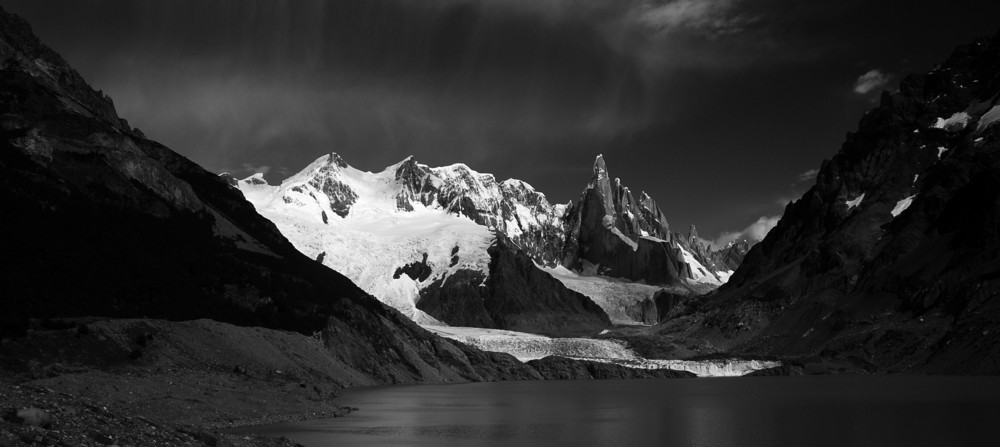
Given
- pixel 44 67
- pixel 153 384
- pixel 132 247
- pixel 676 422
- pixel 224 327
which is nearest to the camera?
pixel 153 384

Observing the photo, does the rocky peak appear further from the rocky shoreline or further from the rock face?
the rocky shoreline

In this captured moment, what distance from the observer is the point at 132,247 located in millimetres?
109750

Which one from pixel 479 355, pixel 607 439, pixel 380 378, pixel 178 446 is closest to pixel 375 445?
pixel 607 439

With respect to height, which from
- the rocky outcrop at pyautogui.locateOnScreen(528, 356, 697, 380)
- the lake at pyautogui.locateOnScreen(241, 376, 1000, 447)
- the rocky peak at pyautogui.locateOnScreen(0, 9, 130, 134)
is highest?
the rocky peak at pyautogui.locateOnScreen(0, 9, 130, 134)

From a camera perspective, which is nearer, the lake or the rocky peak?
the lake

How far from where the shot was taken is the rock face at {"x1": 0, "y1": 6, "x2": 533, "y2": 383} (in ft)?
307

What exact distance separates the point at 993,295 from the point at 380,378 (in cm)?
11414

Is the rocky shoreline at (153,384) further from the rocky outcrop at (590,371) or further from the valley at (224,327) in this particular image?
the rocky outcrop at (590,371)

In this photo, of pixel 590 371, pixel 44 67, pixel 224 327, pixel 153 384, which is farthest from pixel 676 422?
pixel 44 67

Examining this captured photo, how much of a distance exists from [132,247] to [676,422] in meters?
78.3

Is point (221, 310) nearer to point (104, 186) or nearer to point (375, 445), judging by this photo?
point (104, 186)

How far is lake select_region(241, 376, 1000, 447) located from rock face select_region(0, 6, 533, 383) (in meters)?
31.9

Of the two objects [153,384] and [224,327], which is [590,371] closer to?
[224,327]

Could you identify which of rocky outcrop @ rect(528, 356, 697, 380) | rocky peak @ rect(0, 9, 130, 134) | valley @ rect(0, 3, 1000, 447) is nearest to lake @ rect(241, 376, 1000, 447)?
valley @ rect(0, 3, 1000, 447)
